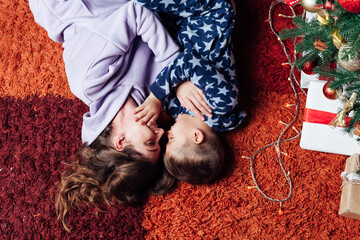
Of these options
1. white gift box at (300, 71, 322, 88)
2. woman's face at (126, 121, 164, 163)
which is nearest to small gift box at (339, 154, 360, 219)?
white gift box at (300, 71, 322, 88)

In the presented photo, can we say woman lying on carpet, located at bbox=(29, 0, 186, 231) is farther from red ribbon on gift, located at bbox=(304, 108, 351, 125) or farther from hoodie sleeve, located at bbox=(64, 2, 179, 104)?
red ribbon on gift, located at bbox=(304, 108, 351, 125)

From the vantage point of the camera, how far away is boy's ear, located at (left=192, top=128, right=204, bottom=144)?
1004 mm

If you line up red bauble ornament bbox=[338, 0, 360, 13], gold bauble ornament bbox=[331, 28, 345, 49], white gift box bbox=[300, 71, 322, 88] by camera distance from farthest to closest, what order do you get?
white gift box bbox=[300, 71, 322, 88]
gold bauble ornament bbox=[331, 28, 345, 49]
red bauble ornament bbox=[338, 0, 360, 13]

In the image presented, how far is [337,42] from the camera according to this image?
27.5 inches

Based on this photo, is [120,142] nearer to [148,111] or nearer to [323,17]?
[148,111]

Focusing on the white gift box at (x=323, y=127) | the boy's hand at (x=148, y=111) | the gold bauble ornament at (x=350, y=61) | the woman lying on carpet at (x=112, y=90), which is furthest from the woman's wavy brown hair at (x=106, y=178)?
→ the gold bauble ornament at (x=350, y=61)

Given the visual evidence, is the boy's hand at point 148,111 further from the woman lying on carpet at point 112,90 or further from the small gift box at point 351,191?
the small gift box at point 351,191

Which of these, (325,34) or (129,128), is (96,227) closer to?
(129,128)

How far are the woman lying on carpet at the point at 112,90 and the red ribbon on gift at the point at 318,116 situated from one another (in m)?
0.48

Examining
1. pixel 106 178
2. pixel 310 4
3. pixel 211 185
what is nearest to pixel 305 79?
pixel 310 4

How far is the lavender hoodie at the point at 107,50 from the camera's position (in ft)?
3.38

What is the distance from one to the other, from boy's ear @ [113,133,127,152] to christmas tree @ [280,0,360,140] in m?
0.56

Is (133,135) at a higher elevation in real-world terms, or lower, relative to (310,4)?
lower

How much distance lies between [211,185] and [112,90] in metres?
0.48
